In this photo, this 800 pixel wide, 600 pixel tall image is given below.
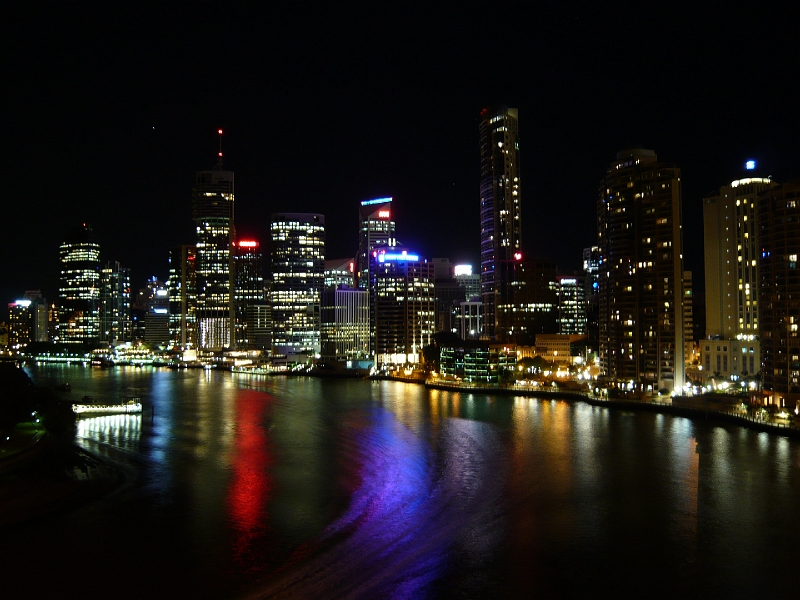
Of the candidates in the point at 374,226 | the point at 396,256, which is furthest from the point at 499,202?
the point at 374,226

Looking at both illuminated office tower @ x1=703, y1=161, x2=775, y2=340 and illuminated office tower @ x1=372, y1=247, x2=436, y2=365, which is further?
illuminated office tower @ x1=372, y1=247, x2=436, y2=365

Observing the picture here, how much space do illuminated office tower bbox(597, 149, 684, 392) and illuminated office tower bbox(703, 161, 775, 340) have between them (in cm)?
399

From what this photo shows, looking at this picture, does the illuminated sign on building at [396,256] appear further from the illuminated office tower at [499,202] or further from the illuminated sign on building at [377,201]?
the illuminated sign on building at [377,201]

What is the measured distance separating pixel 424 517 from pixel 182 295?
222 ft

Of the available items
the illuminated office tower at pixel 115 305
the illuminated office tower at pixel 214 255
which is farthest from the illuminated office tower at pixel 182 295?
the illuminated office tower at pixel 115 305

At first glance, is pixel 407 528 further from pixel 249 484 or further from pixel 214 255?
pixel 214 255

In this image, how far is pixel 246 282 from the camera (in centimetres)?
7338

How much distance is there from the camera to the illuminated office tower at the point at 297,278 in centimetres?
6738

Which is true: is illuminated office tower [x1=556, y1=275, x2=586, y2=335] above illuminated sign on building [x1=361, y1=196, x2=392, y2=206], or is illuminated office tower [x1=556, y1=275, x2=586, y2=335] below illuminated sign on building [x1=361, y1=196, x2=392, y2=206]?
below

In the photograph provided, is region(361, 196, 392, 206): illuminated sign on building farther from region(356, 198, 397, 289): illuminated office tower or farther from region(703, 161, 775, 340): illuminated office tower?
region(703, 161, 775, 340): illuminated office tower

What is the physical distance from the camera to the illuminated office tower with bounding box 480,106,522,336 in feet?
182

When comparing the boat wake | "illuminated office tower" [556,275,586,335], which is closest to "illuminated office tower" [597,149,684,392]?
the boat wake

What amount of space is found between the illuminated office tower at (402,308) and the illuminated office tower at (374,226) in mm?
20361

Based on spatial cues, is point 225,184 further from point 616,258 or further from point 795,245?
point 795,245
